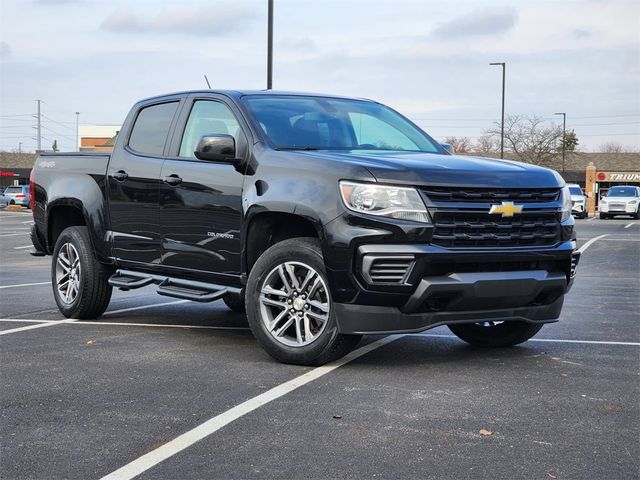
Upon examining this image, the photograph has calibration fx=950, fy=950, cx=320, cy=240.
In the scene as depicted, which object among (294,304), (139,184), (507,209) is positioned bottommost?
(294,304)

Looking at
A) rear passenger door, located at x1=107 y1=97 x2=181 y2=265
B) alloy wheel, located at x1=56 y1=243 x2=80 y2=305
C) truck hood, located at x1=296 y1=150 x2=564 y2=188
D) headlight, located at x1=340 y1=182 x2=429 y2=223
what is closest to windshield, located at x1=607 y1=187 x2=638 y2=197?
alloy wheel, located at x1=56 y1=243 x2=80 y2=305

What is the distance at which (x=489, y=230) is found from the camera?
609 cm

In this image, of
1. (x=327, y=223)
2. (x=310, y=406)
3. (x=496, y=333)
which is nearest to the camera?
(x=310, y=406)

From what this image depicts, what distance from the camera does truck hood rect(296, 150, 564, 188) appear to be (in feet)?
19.6

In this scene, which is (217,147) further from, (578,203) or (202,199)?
(578,203)

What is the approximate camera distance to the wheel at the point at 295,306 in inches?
243

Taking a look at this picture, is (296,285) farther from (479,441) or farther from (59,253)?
(59,253)

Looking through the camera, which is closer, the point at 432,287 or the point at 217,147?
the point at 432,287

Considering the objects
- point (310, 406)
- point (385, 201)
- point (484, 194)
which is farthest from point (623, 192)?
point (310, 406)

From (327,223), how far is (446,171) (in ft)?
2.72

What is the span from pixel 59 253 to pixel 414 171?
4282 mm

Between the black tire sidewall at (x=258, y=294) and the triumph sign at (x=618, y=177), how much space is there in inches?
3038

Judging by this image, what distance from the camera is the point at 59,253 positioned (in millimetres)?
8953

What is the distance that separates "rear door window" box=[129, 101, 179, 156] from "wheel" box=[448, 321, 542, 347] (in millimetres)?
2881
